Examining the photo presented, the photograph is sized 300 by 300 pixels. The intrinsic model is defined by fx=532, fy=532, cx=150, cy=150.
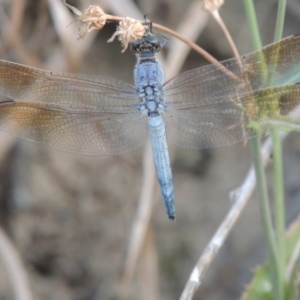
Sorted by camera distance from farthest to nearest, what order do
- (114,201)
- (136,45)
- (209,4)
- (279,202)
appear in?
1. (114,201)
2. (136,45)
3. (279,202)
4. (209,4)

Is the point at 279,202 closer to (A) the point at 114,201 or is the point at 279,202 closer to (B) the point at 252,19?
(B) the point at 252,19

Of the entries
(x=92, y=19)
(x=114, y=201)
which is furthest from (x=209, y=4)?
(x=114, y=201)

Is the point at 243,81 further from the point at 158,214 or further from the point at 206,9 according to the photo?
the point at 158,214

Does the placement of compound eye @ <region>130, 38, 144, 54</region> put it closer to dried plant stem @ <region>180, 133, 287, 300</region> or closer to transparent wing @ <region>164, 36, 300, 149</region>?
transparent wing @ <region>164, 36, 300, 149</region>

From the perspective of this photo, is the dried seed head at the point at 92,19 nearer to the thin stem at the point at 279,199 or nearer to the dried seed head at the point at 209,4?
the dried seed head at the point at 209,4

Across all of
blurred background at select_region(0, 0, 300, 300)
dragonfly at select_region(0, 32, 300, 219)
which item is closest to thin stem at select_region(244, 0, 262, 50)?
dragonfly at select_region(0, 32, 300, 219)

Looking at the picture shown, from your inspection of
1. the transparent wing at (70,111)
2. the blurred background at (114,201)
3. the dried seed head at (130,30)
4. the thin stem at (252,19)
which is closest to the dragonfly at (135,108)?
the transparent wing at (70,111)
